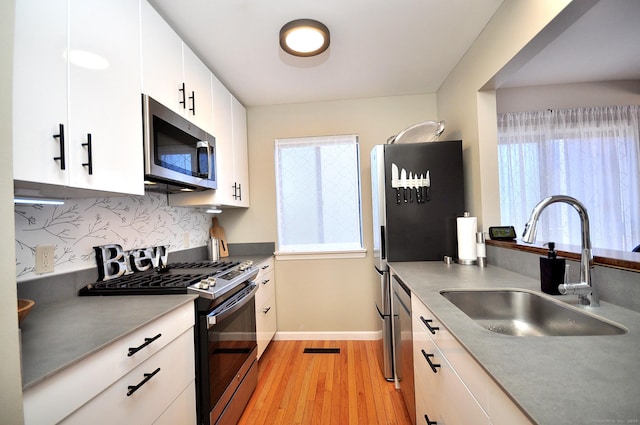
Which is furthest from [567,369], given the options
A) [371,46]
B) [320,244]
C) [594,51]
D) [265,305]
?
[594,51]

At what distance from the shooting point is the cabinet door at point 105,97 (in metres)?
0.99

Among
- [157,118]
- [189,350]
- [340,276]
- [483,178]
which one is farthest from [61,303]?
[483,178]

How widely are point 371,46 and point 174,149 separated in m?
1.54

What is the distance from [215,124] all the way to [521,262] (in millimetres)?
2317

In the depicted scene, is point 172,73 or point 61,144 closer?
point 61,144

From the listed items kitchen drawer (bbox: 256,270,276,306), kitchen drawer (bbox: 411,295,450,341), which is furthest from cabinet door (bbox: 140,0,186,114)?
kitchen drawer (bbox: 411,295,450,341)

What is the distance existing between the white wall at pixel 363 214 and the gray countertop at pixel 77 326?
5.37 ft

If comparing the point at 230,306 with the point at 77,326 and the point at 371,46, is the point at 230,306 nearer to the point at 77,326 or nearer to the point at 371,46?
the point at 77,326

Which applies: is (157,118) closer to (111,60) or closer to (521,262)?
(111,60)

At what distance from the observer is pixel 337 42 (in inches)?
74.3

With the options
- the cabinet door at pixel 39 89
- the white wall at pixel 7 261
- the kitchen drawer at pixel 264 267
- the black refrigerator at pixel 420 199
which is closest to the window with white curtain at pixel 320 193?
the kitchen drawer at pixel 264 267

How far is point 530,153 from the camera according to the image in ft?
8.89

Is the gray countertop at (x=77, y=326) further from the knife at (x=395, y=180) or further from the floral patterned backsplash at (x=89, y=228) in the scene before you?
the knife at (x=395, y=180)

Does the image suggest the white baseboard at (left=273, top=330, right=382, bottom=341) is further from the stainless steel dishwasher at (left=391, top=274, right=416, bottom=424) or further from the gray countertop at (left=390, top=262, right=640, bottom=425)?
the gray countertop at (left=390, top=262, right=640, bottom=425)
